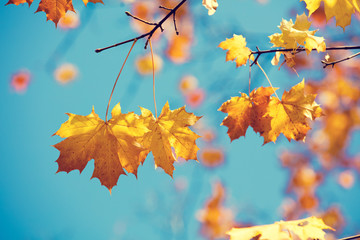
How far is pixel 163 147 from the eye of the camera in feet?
5.39

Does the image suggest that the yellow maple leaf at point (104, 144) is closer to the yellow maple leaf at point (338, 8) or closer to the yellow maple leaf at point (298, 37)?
the yellow maple leaf at point (298, 37)

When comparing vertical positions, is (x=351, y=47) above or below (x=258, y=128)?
above

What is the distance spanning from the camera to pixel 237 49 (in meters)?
1.89

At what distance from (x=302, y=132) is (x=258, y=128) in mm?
293

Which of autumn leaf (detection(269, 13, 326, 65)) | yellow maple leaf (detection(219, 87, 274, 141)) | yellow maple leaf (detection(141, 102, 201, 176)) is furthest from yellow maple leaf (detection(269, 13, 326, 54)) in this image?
yellow maple leaf (detection(141, 102, 201, 176))

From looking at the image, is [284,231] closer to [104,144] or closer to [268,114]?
[268,114]

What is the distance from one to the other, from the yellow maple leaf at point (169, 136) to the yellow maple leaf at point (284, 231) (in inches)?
22.1

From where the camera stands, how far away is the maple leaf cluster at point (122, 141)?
158cm

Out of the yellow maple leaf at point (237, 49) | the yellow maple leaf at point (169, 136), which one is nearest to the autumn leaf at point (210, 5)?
the yellow maple leaf at point (237, 49)

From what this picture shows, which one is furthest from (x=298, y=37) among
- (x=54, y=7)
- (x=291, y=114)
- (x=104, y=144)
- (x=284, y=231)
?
(x=54, y=7)

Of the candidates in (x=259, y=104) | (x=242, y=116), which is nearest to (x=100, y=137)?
(x=242, y=116)

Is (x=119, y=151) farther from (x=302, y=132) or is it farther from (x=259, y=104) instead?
(x=302, y=132)

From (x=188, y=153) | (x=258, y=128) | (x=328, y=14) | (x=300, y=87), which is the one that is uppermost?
(x=328, y=14)

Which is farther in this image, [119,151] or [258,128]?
[258,128]
